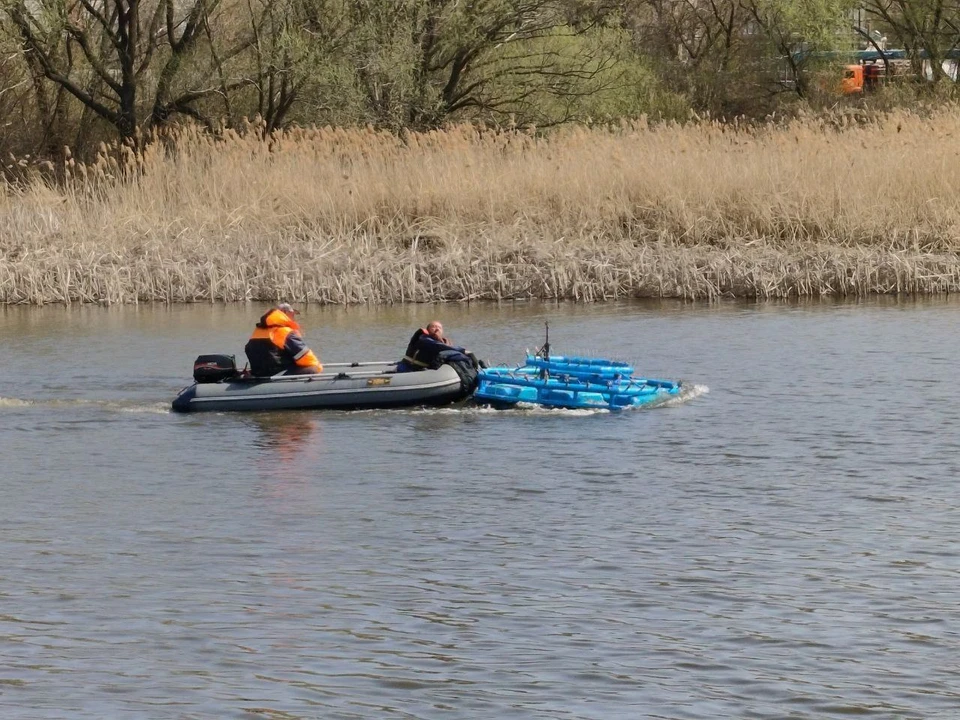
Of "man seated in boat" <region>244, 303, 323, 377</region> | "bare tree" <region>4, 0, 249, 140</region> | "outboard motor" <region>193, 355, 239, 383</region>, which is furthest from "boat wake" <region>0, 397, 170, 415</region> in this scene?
"bare tree" <region>4, 0, 249, 140</region>

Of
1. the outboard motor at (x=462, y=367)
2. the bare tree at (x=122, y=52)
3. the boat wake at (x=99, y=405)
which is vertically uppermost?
the bare tree at (x=122, y=52)

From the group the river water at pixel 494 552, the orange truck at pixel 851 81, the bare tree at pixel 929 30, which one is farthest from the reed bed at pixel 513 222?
the orange truck at pixel 851 81

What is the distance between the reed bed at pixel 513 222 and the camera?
20.4 meters

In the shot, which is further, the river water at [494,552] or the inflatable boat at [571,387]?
the inflatable boat at [571,387]

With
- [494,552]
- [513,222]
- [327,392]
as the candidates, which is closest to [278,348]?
[327,392]

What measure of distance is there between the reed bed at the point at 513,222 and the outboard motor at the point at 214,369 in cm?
632

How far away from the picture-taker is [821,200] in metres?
20.6

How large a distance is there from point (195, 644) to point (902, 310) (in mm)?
13177

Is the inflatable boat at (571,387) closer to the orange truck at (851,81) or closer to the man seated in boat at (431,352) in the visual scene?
the man seated in boat at (431,352)

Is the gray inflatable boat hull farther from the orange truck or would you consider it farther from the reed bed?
the orange truck

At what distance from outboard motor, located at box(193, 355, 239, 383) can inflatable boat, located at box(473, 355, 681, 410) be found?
84.9 inches

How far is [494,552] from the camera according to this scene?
9078 millimetres

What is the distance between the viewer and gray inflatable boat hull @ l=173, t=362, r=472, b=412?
13797mm

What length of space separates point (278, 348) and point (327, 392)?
71cm
